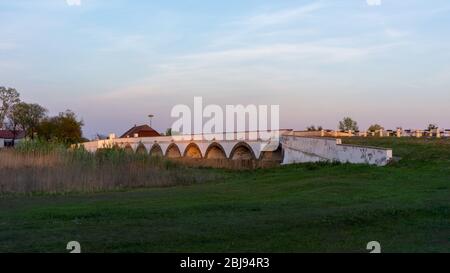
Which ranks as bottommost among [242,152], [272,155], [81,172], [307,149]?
[81,172]

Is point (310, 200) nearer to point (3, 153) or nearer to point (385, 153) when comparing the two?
point (385, 153)

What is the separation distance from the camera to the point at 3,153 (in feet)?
89.9

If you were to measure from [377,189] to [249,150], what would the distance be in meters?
39.5

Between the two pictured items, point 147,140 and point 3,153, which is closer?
point 3,153

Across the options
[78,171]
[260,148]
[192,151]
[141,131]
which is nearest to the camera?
[78,171]

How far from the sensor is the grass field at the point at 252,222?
9.16m

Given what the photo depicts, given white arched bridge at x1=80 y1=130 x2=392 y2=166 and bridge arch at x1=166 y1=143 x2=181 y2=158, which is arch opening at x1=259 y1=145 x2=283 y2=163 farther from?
bridge arch at x1=166 y1=143 x2=181 y2=158

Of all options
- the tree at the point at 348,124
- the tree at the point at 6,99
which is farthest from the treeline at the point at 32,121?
the tree at the point at 348,124

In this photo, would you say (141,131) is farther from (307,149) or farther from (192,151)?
(307,149)

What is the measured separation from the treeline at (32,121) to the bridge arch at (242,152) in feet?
93.7

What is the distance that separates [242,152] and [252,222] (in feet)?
159

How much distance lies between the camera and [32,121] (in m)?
87.9

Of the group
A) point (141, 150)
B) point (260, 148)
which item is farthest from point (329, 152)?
point (260, 148)
